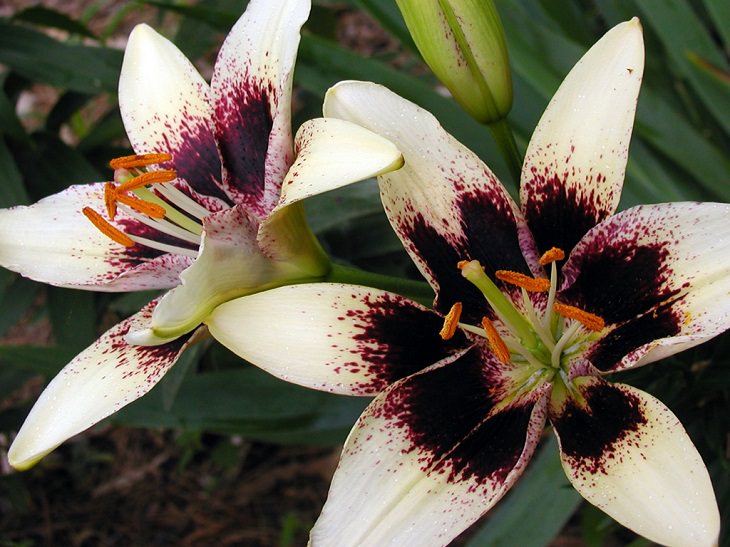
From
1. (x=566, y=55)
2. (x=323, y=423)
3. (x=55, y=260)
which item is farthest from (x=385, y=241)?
(x=55, y=260)

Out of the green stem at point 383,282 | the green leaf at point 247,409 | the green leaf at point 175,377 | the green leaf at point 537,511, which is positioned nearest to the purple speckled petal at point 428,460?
the green stem at point 383,282

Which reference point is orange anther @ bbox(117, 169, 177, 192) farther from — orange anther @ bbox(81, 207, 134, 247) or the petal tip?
the petal tip

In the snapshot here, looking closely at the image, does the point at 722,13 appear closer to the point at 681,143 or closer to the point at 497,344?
the point at 681,143

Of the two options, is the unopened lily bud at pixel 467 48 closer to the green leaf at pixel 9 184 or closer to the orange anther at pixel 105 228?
the orange anther at pixel 105 228

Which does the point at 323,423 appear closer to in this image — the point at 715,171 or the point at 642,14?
the point at 715,171

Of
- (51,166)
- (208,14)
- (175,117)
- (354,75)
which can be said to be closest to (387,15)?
(354,75)

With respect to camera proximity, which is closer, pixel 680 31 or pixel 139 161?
pixel 139 161
